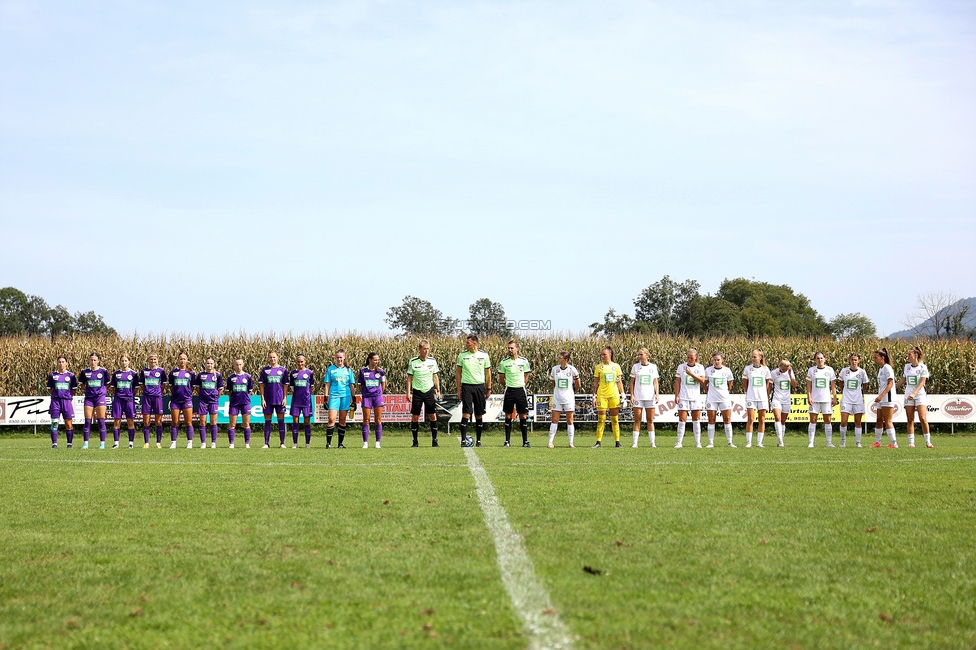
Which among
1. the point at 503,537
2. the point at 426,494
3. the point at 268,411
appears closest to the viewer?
the point at 503,537

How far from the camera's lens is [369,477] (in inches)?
435

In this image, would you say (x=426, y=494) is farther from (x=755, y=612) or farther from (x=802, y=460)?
(x=802, y=460)

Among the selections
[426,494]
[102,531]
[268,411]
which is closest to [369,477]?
[426,494]

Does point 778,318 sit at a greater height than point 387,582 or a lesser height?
greater

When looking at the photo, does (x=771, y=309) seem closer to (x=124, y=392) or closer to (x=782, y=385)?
(x=782, y=385)

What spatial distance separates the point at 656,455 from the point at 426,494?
282 inches

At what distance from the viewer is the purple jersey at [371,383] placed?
60.4 feet

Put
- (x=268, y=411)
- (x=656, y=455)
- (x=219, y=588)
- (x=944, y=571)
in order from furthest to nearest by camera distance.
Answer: (x=268, y=411) < (x=656, y=455) < (x=944, y=571) < (x=219, y=588)

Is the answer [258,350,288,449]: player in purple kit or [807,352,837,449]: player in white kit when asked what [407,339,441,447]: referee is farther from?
[807,352,837,449]: player in white kit

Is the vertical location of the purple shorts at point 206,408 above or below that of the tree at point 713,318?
below

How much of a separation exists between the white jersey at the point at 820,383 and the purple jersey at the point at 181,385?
1387 centimetres

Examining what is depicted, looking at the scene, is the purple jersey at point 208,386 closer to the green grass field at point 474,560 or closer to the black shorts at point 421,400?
the black shorts at point 421,400

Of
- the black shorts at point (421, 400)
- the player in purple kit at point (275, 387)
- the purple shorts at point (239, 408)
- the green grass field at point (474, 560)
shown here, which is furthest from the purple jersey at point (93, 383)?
the green grass field at point (474, 560)

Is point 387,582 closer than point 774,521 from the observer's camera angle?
Yes
